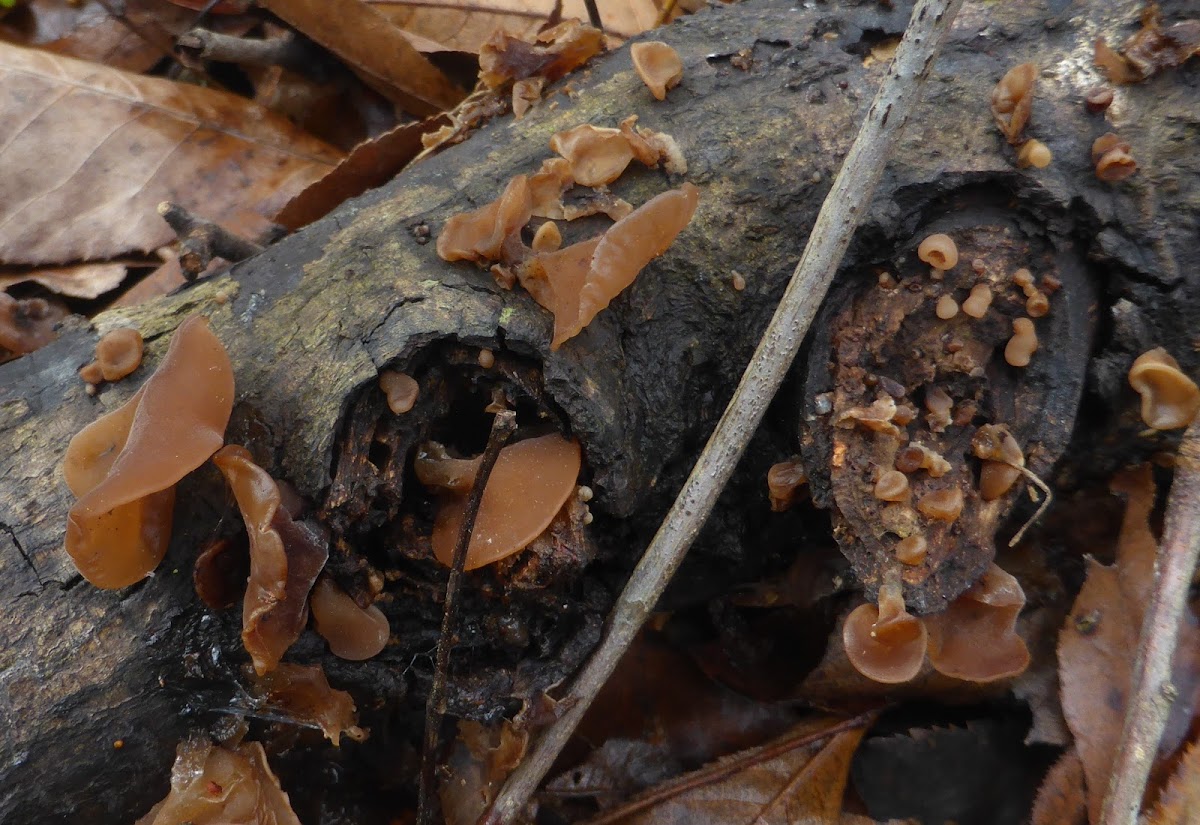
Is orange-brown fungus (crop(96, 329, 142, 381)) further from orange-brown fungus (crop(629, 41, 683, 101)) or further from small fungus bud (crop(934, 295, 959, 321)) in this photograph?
small fungus bud (crop(934, 295, 959, 321))

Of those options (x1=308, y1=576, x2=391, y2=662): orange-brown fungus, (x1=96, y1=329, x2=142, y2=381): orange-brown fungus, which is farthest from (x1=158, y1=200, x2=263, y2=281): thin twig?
(x1=308, y1=576, x2=391, y2=662): orange-brown fungus

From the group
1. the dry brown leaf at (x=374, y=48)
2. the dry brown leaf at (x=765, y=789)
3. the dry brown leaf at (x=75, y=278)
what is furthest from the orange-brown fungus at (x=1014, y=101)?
the dry brown leaf at (x=75, y=278)

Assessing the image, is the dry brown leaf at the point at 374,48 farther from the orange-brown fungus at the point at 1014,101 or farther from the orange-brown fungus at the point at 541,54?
the orange-brown fungus at the point at 1014,101

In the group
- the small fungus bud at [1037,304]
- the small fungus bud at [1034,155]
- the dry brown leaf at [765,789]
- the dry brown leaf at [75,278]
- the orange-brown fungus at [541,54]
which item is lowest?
the dry brown leaf at [765,789]

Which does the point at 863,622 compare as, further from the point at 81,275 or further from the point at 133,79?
the point at 133,79

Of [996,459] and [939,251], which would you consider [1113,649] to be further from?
[939,251]

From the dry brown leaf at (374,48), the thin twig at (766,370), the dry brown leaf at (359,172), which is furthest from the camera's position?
the dry brown leaf at (374,48)

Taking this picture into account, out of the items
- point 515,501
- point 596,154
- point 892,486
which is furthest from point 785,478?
point 596,154
